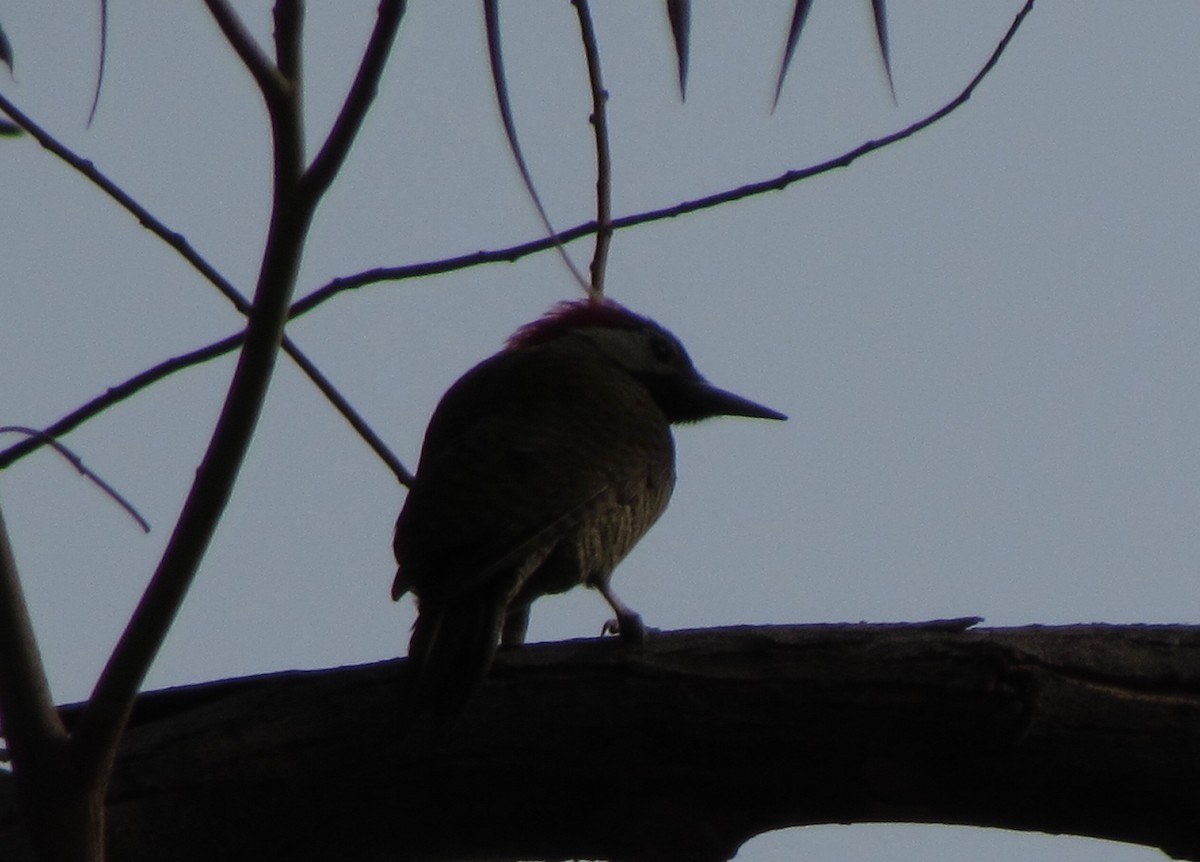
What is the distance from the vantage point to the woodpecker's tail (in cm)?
276

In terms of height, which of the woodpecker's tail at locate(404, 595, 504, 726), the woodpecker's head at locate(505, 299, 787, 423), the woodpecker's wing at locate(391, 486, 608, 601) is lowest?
the woodpecker's tail at locate(404, 595, 504, 726)

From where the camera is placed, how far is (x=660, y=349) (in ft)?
16.6

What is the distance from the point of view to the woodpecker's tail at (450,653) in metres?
2.76

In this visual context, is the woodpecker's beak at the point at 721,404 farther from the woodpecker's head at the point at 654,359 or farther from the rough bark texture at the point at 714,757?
the rough bark texture at the point at 714,757

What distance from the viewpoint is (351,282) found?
2.54 metres

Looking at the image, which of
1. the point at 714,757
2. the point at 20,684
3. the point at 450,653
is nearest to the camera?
the point at 20,684

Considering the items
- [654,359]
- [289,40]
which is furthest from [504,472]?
[289,40]

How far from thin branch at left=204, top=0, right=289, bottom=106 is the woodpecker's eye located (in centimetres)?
314

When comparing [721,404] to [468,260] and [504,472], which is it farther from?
[468,260]

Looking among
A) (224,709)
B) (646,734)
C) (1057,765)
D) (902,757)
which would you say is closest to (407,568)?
(224,709)

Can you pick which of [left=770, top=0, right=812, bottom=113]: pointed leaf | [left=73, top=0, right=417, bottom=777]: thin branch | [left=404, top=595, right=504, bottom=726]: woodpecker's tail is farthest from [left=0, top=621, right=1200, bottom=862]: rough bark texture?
[left=770, top=0, right=812, bottom=113]: pointed leaf

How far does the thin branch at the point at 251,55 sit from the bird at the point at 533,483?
1149 millimetres

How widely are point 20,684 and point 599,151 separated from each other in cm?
135

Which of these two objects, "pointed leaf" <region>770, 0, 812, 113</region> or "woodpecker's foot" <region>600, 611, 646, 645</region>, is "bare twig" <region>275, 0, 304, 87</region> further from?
"woodpecker's foot" <region>600, 611, 646, 645</region>
